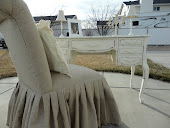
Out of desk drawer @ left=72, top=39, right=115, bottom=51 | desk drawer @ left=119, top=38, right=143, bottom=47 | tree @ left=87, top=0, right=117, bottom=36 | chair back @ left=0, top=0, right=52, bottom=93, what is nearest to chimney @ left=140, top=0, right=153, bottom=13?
tree @ left=87, top=0, right=117, bottom=36

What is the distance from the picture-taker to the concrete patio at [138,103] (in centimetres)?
137

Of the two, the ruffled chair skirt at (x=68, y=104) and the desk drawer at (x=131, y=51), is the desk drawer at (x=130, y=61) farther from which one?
the ruffled chair skirt at (x=68, y=104)

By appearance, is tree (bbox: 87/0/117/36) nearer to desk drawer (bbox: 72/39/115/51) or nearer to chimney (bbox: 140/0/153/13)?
chimney (bbox: 140/0/153/13)

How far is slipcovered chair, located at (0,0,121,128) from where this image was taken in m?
0.73

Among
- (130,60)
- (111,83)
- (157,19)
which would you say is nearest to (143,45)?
(130,60)

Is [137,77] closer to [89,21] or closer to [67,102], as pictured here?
[67,102]

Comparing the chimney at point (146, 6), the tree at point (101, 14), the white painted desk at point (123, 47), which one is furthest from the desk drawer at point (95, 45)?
the chimney at point (146, 6)

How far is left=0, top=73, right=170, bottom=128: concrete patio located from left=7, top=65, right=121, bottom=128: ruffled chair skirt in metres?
0.28

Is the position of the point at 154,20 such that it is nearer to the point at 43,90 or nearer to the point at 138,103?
the point at 138,103

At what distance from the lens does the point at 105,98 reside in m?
1.24

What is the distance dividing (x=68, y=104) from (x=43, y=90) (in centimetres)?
24

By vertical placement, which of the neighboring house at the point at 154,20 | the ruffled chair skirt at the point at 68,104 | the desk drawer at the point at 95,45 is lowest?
the ruffled chair skirt at the point at 68,104

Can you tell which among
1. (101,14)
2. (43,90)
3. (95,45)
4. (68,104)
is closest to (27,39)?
(43,90)

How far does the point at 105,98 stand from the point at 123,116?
42 centimetres
